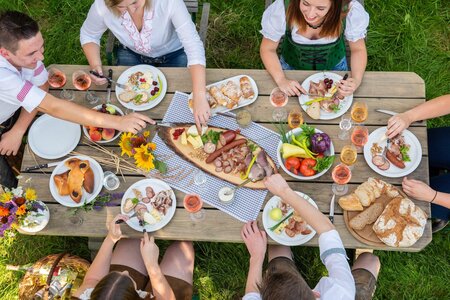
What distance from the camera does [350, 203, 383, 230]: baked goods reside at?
2.62m

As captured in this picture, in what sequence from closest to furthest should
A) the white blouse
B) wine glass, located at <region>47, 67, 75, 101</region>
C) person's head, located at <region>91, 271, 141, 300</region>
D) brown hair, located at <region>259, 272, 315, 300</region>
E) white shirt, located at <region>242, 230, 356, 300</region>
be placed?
brown hair, located at <region>259, 272, 315, 300</region>
person's head, located at <region>91, 271, 141, 300</region>
white shirt, located at <region>242, 230, 356, 300</region>
the white blouse
wine glass, located at <region>47, 67, 75, 101</region>

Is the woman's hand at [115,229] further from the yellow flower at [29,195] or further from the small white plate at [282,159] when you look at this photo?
the small white plate at [282,159]

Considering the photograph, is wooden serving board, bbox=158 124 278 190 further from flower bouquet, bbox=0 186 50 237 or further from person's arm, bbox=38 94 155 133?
flower bouquet, bbox=0 186 50 237

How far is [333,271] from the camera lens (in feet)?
8.05

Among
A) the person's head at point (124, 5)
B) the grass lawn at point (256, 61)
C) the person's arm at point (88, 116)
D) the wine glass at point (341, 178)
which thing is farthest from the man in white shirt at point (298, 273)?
the person's head at point (124, 5)

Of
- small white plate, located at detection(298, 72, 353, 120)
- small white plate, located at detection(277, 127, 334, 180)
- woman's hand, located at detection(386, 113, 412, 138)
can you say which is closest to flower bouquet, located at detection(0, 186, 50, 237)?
small white plate, located at detection(277, 127, 334, 180)

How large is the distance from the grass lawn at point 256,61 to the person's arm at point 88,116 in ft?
4.37

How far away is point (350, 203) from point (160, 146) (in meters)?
1.24

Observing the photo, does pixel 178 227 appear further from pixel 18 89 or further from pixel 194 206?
pixel 18 89

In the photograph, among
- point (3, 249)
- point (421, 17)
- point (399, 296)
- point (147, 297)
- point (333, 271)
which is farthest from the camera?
point (421, 17)

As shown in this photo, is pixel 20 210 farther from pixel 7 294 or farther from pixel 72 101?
pixel 7 294

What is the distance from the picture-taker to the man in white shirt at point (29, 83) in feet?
8.88

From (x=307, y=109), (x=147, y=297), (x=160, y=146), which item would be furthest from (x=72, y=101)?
(x=307, y=109)

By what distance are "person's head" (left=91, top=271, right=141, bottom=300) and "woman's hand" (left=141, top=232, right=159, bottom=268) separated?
38cm
